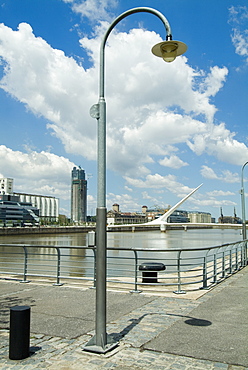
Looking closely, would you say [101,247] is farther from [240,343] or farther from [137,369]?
[240,343]

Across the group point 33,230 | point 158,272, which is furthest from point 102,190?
point 33,230

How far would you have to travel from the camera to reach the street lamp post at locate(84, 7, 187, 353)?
5719mm

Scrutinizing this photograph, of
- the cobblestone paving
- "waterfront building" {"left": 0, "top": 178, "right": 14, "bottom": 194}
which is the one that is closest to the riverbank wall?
"waterfront building" {"left": 0, "top": 178, "right": 14, "bottom": 194}

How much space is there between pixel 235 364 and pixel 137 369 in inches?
55.5

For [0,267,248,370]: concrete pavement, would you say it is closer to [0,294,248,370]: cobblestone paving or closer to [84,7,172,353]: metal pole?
[0,294,248,370]: cobblestone paving

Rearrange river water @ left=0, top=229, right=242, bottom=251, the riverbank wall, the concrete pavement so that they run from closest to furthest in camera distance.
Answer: the concrete pavement, river water @ left=0, top=229, right=242, bottom=251, the riverbank wall

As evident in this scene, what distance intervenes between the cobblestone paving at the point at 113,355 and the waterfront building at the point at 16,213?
142894 millimetres

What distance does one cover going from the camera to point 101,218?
598cm

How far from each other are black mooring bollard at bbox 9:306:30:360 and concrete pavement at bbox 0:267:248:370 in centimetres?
12

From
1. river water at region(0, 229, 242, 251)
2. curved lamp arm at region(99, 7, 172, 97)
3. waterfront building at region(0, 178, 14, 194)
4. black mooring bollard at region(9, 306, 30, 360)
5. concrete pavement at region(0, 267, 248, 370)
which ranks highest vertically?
waterfront building at region(0, 178, 14, 194)

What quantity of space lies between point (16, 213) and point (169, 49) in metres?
158

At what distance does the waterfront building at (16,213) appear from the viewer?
493ft

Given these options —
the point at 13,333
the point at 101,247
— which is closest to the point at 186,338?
the point at 101,247

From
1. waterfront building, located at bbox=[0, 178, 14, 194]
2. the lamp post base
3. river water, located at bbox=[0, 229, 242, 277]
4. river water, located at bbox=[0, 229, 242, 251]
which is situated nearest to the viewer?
the lamp post base
